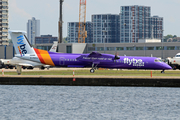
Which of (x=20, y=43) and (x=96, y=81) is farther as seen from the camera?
(x=20, y=43)

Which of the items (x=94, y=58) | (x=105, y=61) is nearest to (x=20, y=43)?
(x=94, y=58)

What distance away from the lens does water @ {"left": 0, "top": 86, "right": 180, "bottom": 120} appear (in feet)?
114

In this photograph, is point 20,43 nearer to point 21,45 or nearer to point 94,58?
point 21,45

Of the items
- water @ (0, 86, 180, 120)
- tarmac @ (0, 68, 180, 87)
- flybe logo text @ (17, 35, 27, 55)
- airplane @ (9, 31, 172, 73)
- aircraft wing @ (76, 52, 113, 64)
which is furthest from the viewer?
flybe logo text @ (17, 35, 27, 55)

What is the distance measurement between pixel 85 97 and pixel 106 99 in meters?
3.00

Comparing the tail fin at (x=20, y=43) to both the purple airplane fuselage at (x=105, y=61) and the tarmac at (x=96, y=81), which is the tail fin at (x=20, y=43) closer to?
the purple airplane fuselage at (x=105, y=61)

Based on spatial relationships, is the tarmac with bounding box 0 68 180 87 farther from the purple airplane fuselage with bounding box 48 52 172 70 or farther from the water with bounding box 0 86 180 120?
the purple airplane fuselage with bounding box 48 52 172 70

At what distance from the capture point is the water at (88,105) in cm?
3462

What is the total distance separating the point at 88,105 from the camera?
41.1 meters

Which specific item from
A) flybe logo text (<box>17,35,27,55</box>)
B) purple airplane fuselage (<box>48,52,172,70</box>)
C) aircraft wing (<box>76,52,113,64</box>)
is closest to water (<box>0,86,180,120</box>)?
purple airplane fuselage (<box>48,52,172,70</box>)

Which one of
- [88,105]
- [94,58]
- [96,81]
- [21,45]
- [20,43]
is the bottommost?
[88,105]

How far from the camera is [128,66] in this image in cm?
7244

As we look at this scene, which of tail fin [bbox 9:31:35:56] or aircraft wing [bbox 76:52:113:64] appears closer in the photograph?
aircraft wing [bbox 76:52:113:64]

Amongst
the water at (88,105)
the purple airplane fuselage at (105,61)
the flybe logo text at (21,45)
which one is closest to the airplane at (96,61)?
the purple airplane fuselage at (105,61)
